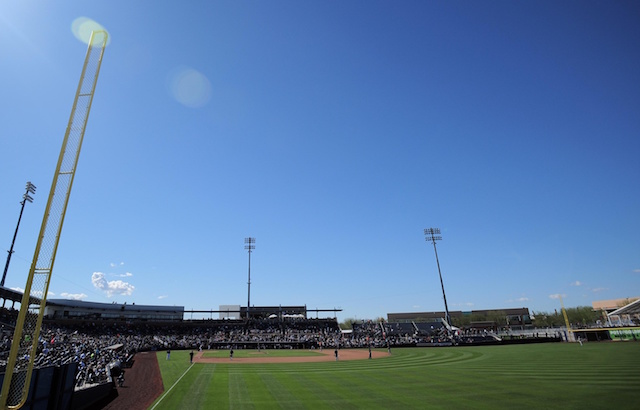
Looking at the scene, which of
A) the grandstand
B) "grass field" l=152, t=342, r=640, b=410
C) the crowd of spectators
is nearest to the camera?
"grass field" l=152, t=342, r=640, b=410

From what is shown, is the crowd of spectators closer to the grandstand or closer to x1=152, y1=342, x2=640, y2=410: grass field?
the grandstand

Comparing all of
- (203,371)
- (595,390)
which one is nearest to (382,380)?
(595,390)

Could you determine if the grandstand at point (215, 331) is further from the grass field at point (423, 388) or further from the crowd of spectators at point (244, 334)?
the grass field at point (423, 388)

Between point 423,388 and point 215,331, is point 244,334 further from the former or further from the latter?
point 423,388

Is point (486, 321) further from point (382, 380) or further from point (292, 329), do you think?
point (382, 380)

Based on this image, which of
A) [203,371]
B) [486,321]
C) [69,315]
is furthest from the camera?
[486,321]

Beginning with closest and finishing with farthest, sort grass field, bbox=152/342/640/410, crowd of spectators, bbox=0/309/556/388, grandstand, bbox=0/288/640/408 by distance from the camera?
grass field, bbox=152/342/640/410 → grandstand, bbox=0/288/640/408 → crowd of spectators, bbox=0/309/556/388

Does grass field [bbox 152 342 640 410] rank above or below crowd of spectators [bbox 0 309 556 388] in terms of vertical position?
below

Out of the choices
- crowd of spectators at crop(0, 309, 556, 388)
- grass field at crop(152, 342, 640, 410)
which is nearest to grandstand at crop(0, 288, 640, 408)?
crowd of spectators at crop(0, 309, 556, 388)

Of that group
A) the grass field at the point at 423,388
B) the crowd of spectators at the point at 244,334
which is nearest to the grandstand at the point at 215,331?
the crowd of spectators at the point at 244,334

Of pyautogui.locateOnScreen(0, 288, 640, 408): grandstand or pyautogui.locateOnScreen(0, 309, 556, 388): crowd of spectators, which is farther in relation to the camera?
pyautogui.locateOnScreen(0, 309, 556, 388): crowd of spectators

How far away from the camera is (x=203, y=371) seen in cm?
2886

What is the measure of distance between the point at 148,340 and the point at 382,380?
54.6m

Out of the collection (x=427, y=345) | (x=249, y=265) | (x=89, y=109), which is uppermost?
(x=249, y=265)
